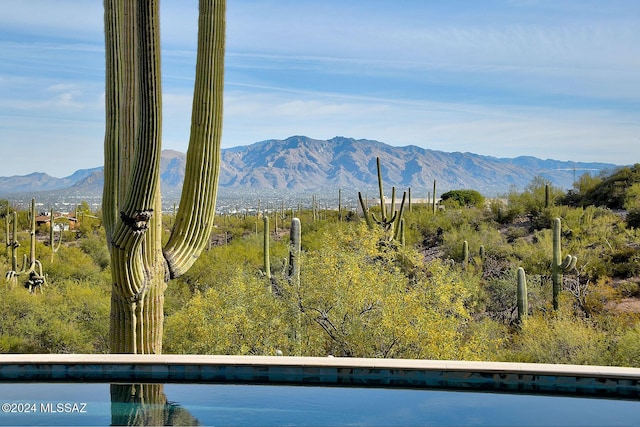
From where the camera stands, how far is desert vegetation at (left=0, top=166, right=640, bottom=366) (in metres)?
10.3

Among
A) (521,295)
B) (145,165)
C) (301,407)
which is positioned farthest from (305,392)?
(521,295)

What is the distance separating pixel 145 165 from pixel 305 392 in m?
2.38

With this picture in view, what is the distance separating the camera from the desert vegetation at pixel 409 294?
33.9 ft

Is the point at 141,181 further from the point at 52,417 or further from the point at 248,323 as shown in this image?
the point at 248,323

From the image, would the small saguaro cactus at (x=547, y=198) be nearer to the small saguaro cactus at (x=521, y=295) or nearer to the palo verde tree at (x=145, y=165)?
the small saguaro cactus at (x=521, y=295)

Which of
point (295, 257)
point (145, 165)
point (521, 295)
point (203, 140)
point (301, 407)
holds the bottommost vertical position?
point (521, 295)

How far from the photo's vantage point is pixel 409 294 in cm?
1048

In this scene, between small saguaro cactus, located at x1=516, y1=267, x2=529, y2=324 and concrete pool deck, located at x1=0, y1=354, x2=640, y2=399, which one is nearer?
concrete pool deck, located at x1=0, y1=354, x2=640, y2=399

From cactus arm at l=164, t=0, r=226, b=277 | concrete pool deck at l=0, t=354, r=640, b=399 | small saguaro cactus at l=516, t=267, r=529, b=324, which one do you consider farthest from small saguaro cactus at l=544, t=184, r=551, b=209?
concrete pool deck at l=0, t=354, r=640, b=399

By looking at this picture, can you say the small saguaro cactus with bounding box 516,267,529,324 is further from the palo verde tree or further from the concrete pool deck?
the concrete pool deck

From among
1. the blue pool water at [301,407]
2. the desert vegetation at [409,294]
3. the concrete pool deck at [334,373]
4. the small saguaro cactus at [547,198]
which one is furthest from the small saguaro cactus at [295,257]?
the small saguaro cactus at [547,198]

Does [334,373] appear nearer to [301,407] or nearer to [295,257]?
[301,407]

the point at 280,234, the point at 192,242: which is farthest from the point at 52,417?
the point at 280,234

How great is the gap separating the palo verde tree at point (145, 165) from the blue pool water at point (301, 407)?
1.75m
